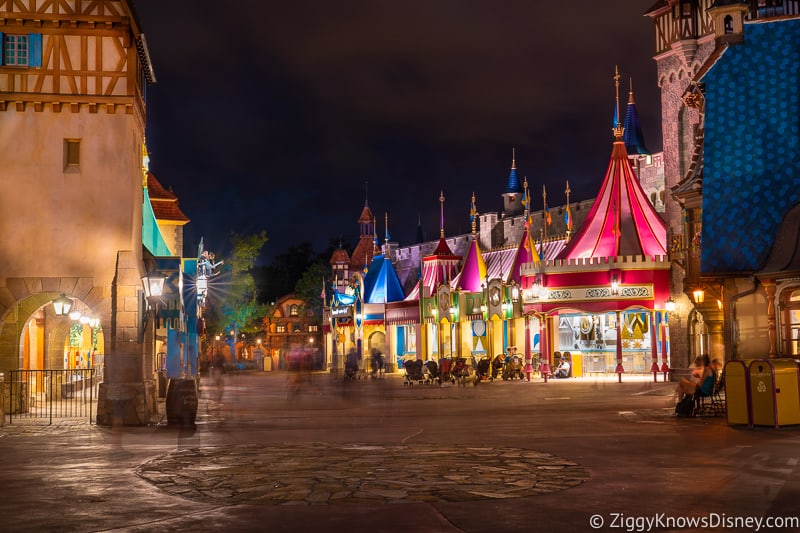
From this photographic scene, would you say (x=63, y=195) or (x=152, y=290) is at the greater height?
(x=63, y=195)

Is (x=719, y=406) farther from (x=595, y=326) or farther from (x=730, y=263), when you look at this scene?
(x=595, y=326)

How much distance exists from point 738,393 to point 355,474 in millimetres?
8519

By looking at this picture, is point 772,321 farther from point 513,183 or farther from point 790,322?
point 513,183

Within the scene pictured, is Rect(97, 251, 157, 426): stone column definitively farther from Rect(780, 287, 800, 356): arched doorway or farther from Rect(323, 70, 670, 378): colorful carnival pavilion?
Rect(323, 70, 670, 378): colorful carnival pavilion

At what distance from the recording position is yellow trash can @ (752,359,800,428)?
1582 centimetres

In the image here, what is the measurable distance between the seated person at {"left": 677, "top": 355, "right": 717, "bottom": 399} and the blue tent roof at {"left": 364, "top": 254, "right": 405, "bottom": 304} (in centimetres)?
4096

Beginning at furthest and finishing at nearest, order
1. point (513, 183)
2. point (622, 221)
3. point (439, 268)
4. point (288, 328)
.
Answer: point (288, 328), point (513, 183), point (439, 268), point (622, 221)

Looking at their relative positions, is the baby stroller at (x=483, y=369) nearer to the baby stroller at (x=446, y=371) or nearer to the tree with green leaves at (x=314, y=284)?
the baby stroller at (x=446, y=371)

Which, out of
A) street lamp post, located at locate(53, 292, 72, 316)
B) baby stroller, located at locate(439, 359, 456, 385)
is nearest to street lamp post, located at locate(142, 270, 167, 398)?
street lamp post, located at locate(53, 292, 72, 316)

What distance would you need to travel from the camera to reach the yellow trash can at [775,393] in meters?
15.8

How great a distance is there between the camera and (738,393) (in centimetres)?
1641

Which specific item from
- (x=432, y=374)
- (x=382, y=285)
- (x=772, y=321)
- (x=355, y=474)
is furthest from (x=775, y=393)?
(x=382, y=285)

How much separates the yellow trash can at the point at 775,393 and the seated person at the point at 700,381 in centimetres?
215

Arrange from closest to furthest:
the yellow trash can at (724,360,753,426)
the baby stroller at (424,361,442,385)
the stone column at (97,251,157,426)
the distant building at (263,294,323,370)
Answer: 1. the yellow trash can at (724,360,753,426)
2. the stone column at (97,251,157,426)
3. the baby stroller at (424,361,442,385)
4. the distant building at (263,294,323,370)
